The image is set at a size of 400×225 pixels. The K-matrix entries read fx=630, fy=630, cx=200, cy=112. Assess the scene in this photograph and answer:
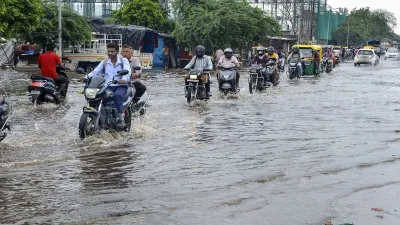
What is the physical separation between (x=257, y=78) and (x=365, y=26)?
10871cm

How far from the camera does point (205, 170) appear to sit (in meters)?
7.36

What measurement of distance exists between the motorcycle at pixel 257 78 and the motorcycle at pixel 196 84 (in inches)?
149

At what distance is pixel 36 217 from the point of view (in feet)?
17.0

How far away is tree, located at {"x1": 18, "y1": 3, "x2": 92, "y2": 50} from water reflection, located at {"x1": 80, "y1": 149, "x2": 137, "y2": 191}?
2460 centimetres

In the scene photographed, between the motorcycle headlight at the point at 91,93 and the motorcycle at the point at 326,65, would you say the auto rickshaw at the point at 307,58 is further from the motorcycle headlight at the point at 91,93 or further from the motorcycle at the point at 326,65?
the motorcycle headlight at the point at 91,93

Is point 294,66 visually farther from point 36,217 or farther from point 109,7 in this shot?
point 109,7

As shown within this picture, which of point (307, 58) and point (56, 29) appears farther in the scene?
point (56, 29)

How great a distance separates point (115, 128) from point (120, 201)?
401 centimetres

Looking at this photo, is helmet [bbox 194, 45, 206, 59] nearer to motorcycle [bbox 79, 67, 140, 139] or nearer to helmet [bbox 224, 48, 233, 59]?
helmet [bbox 224, 48, 233, 59]

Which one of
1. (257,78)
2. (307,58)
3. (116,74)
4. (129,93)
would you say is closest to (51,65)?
(129,93)

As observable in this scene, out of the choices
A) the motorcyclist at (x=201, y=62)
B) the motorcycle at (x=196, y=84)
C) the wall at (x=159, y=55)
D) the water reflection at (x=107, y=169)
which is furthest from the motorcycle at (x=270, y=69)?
the wall at (x=159, y=55)

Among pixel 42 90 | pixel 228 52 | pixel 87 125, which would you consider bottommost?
pixel 87 125

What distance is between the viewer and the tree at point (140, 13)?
150 feet

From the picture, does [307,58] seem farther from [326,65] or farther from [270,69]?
[270,69]
